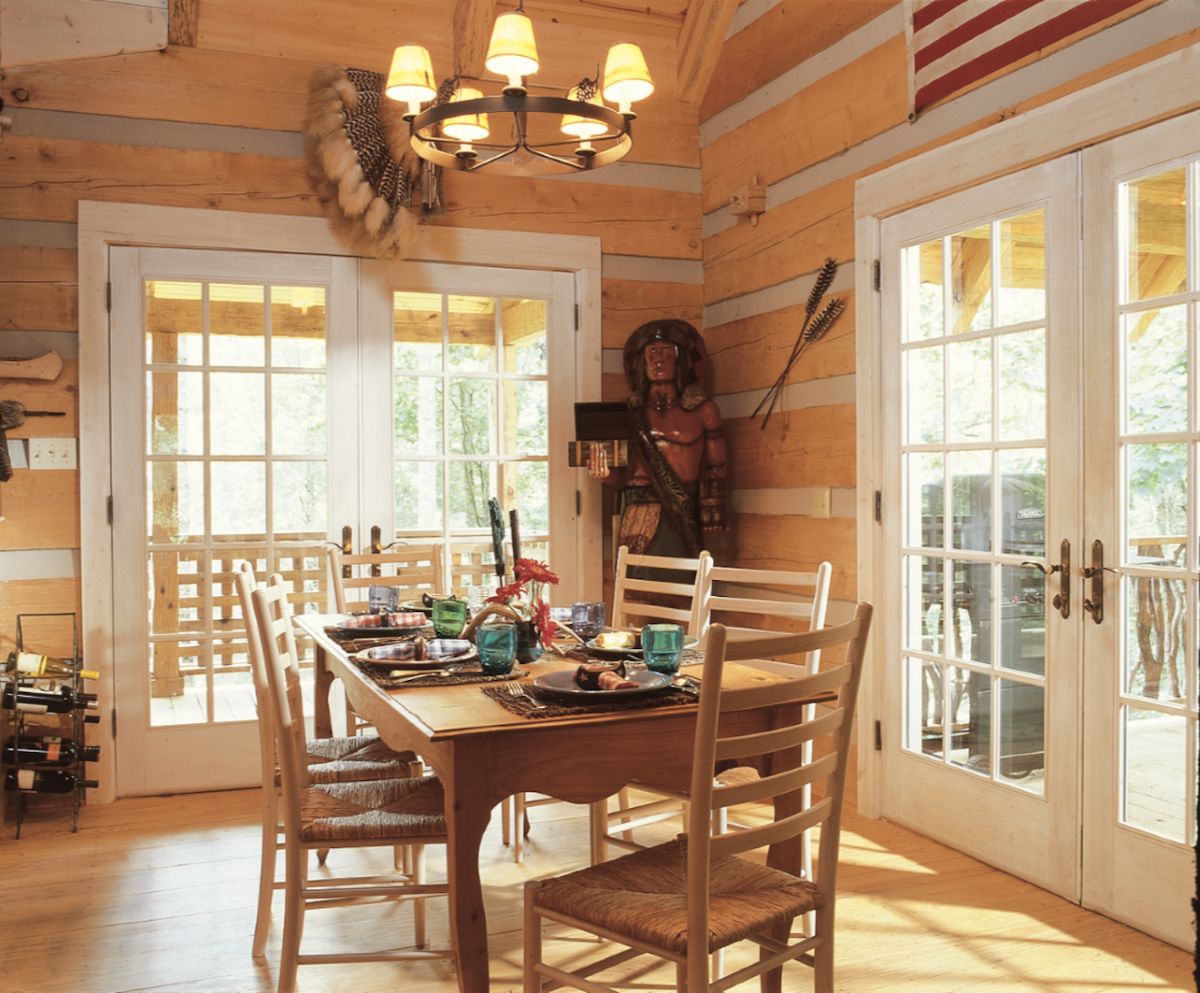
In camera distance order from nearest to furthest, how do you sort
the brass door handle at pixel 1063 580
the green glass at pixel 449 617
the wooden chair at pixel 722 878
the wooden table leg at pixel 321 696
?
the wooden chair at pixel 722 878 → the green glass at pixel 449 617 → the brass door handle at pixel 1063 580 → the wooden table leg at pixel 321 696

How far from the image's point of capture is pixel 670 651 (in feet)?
7.17

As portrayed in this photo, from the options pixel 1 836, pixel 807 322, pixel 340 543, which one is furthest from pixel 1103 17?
pixel 1 836

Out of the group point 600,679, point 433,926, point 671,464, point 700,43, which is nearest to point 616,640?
point 600,679

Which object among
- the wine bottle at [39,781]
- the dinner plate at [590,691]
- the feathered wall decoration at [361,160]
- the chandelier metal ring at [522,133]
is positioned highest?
the feathered wall decoration at [361,160]

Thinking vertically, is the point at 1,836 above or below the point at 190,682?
below

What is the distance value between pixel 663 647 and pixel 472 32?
3.13 meters

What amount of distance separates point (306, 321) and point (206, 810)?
73.0 inches

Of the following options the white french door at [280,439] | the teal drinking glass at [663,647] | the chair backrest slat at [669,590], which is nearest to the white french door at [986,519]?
the chair backrest slat at [669,590]

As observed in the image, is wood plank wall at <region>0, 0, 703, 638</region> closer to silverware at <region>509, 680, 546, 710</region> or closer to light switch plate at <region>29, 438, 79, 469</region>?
light switch plate at <region>29, 438, 79, 469</region>

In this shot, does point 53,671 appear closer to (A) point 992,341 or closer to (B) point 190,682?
(B) point 190,682

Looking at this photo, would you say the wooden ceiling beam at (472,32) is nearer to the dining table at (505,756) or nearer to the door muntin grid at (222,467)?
the door muntin grid at (222,467)

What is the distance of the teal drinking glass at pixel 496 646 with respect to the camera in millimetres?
2252

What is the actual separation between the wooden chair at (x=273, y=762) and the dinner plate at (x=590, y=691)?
2.13ft

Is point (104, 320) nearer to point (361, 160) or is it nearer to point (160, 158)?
point (160, 158)
